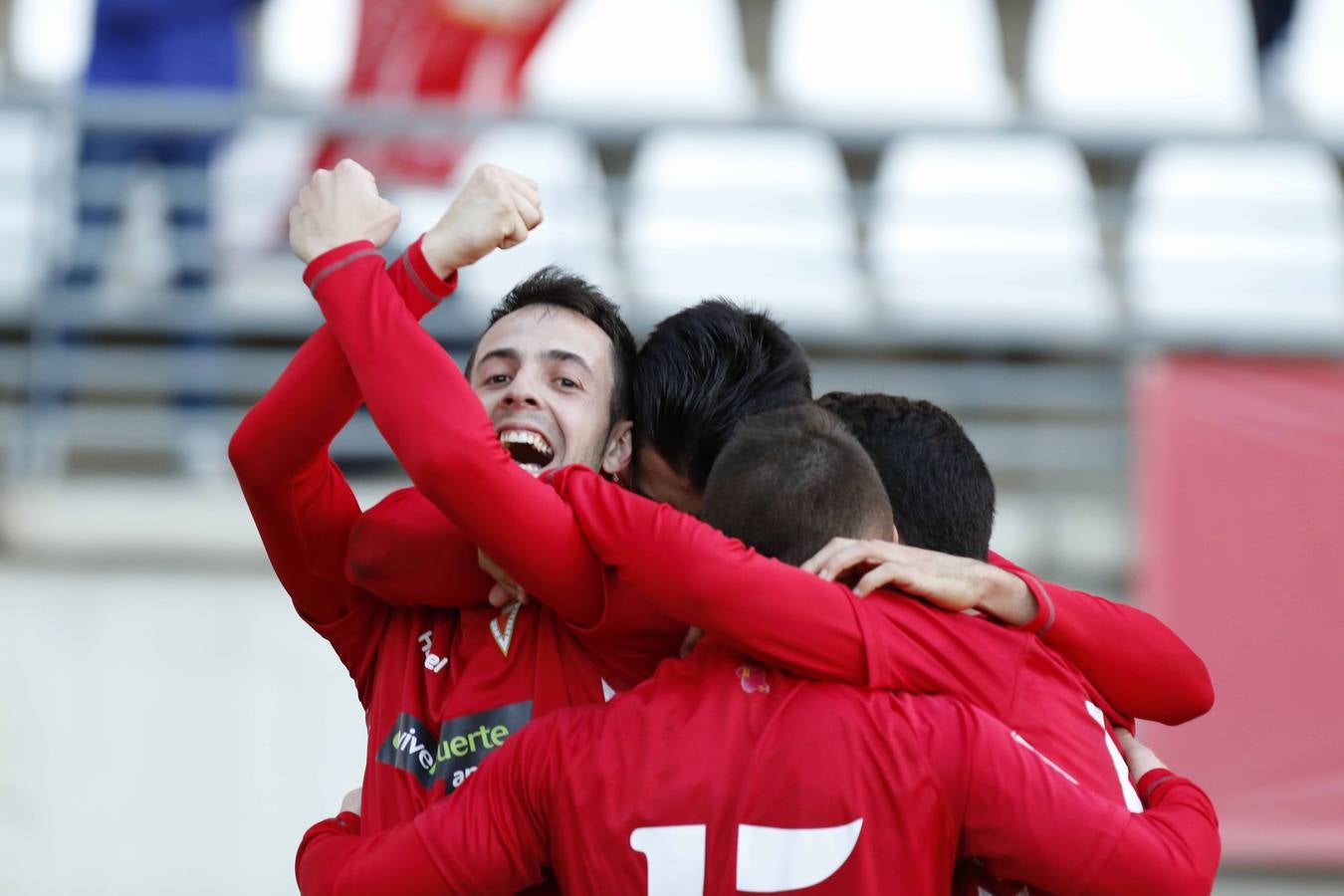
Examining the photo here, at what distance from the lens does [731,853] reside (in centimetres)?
164

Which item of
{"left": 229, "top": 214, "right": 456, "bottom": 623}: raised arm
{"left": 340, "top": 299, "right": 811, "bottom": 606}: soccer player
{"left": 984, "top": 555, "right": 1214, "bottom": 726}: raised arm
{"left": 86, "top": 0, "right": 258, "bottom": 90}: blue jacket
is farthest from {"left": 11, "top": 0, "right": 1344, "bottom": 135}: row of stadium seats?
{"left": 984, "top": 555, "right": 1214, "bottom": 726}: raised arm

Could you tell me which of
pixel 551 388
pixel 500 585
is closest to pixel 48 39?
pixel 551 388

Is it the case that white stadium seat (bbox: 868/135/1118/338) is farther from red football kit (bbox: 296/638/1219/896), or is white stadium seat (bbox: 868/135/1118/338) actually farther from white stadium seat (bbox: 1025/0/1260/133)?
red football kit (bbox: 296/638/1219/896)

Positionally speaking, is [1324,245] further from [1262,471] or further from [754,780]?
[754,780]

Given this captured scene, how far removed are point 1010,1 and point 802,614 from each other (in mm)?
7604

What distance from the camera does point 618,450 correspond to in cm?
220

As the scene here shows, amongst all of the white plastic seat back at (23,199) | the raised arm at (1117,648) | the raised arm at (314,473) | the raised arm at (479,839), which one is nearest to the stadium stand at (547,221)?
the white plastic seat back at (23,199)

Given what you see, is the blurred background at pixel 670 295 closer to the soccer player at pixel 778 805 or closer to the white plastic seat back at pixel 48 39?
the white plastic seat back at pixel 48 39

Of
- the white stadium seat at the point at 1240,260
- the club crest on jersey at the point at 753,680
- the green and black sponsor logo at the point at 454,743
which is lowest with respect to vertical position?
the green and black sponsor logo at the point at 454,743

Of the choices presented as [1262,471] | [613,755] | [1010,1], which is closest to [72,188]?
[1262,471]

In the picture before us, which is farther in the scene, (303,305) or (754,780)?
(303,305)

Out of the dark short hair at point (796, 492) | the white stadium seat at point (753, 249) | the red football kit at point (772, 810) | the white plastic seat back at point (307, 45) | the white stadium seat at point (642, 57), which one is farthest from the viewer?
the white stadium seat at point (642, 57)

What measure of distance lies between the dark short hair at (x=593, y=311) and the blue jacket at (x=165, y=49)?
3582mm

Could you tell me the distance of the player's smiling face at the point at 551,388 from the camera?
2.09 metres
